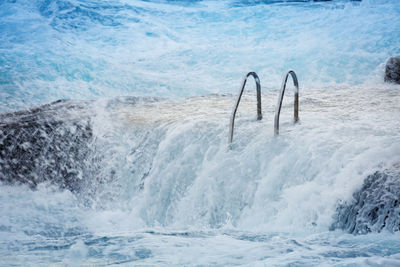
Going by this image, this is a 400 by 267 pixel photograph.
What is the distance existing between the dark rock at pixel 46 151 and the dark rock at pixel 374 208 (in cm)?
307

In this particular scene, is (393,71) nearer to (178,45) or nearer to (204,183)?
(204,183)

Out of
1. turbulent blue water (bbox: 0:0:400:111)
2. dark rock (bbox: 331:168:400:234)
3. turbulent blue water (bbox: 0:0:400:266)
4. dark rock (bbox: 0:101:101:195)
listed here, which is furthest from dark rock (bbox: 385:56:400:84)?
dark rock (bbox: 0:101:101:195)

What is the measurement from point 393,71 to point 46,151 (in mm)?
6102

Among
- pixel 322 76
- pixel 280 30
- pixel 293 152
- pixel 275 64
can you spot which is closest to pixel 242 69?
pixel 275 64

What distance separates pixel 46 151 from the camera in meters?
5.10

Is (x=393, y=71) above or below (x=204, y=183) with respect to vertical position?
above

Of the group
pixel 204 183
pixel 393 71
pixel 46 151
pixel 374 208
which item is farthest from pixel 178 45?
pixel 374 208

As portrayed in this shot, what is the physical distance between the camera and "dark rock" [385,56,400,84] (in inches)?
298

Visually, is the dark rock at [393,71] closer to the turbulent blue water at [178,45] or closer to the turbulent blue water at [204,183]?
the turbulent blue water at [204,183]

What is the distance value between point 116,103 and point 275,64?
350 inches

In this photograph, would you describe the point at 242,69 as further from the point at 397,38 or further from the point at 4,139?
the point at 4,139

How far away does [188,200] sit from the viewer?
4332mm

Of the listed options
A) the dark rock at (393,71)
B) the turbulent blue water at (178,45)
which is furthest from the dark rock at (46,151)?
the turbulent blue water at (178,45)

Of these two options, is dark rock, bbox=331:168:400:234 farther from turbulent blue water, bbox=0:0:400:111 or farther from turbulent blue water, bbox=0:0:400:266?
turbulent blue water, bbox=0:0:400:111
